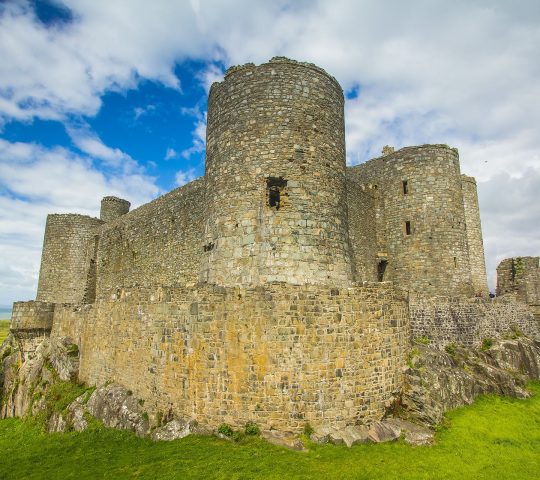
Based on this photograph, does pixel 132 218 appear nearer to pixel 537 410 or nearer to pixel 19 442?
pixel 19 442

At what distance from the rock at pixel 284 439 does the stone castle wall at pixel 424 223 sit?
405 inches

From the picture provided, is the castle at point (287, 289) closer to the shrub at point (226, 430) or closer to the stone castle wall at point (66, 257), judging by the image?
the shrub at point (226, 430)

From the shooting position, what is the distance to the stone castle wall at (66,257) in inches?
1098

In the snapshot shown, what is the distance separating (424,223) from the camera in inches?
705

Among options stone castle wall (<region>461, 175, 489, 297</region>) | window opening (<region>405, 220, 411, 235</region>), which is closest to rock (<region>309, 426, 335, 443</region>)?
window opening (<region>405, 220, 411, 235</region>)

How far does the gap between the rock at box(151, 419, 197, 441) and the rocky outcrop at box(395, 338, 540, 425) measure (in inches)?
206

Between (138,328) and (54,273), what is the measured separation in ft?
67.2

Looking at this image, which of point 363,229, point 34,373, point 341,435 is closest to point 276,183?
point 341,435

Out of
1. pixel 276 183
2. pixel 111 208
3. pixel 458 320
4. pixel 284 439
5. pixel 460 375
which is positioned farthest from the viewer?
pixel 111 208

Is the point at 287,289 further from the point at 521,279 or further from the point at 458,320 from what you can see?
the point at 521,279

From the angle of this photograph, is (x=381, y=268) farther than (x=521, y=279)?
No

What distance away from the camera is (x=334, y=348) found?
947cm

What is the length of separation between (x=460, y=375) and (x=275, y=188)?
837 cm

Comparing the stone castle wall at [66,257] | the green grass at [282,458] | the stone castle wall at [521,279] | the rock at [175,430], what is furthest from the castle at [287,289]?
the stone castle wall at [66,257]
